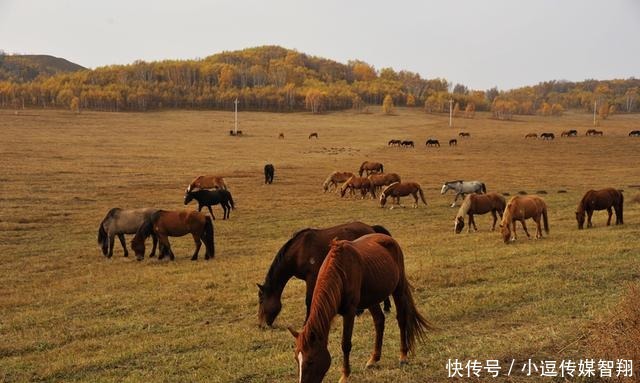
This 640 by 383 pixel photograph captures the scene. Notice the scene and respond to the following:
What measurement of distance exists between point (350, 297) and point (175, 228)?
36.7 feet

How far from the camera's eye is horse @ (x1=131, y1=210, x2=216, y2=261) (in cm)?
1587

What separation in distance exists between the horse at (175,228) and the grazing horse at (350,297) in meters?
9.75

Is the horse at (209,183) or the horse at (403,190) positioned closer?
the horse at (403,190)

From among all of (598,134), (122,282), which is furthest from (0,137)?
(598,134)

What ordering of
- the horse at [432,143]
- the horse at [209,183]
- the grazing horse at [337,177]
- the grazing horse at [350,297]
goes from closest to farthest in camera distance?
the grazing horse at [350,297]
the horse at [209,183]
the grazing horse at [337,177]
the horse at [432,143]

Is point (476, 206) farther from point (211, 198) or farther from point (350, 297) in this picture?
point (350, 297)

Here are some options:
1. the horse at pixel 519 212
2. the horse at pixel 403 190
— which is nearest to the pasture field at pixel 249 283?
the horse at pixel 519 212

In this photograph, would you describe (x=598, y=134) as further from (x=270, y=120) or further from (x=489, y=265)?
(x=489, y=265)

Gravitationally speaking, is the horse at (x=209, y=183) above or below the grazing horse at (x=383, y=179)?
below

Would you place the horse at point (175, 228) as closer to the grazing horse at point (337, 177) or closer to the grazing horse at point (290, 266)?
the grazing horse at point (290, 266)

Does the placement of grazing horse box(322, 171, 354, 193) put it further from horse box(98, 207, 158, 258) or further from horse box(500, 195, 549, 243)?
horse box(500, 195, 549, 243)

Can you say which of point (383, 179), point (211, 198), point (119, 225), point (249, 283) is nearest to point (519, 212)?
point (249, 283)

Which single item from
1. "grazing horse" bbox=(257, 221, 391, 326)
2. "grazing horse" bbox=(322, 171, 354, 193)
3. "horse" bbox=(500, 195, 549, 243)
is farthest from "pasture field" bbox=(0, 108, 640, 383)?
"grazing horse" bbox=(322, 171, 354, 193)

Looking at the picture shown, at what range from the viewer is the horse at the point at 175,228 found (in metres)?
15.9
